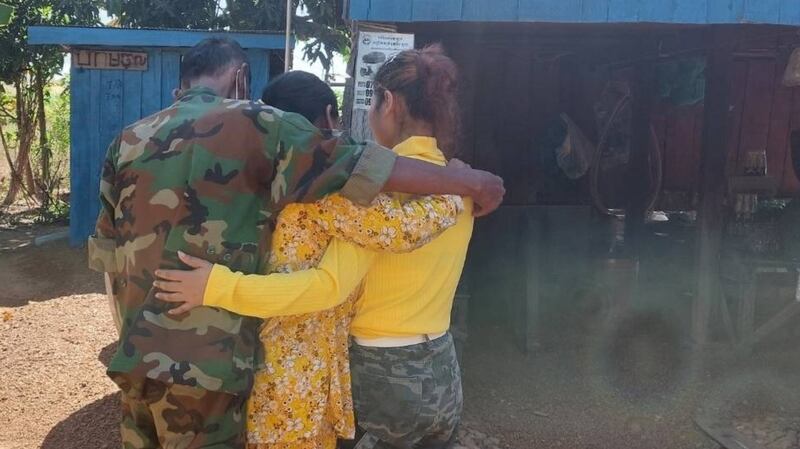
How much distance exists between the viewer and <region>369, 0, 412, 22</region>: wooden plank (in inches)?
139

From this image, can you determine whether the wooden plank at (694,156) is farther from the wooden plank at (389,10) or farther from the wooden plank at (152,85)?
the wooden plank at (152,85)

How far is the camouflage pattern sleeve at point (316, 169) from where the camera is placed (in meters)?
1.61

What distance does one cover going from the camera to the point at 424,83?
188 cm

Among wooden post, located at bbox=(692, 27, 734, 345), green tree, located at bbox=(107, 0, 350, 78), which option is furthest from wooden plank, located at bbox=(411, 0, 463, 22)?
green tree, located at bbox=(107, 0, 350, 78)

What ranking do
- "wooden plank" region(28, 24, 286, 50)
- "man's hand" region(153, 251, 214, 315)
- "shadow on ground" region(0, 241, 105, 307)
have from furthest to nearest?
"wooden plank" region(28, 24, 286, 50) → "shadow on ground" region(0, 241, 105, 307) → "man's hand" region(153, 251, 214, 315)

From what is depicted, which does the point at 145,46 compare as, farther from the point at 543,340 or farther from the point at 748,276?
the point at 748,276

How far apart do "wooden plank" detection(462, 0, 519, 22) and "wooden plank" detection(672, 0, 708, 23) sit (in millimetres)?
→ 822

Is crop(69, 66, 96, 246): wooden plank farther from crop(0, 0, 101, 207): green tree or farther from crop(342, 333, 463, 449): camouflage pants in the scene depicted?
crop(342, 333, 463, 449): camouflage pants

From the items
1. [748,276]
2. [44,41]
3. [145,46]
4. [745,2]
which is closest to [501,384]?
[748,276]

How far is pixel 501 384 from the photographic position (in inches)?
191

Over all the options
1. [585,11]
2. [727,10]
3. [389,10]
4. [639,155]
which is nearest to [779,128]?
[639,155]

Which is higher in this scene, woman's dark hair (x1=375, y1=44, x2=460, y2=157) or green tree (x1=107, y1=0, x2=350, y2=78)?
green tree (x1=107, y1=0, x2=350, y2=78)

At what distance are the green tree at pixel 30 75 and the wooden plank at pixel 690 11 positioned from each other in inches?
320

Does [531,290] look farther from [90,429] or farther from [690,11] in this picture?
[90,429]
